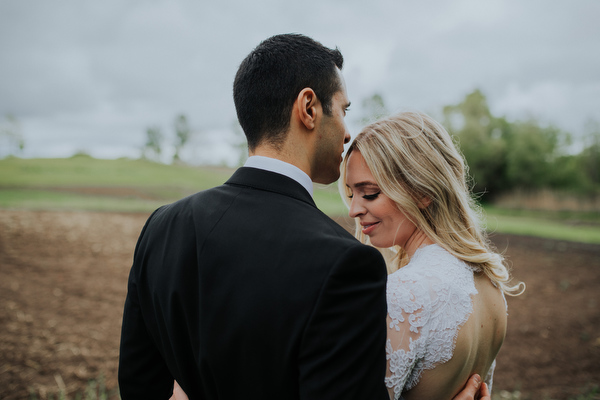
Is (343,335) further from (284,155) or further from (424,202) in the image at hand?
(424,202)

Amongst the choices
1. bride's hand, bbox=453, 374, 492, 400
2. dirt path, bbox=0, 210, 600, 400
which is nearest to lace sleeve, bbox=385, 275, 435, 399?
bride's hand, bbox=453, 374, 492, 400

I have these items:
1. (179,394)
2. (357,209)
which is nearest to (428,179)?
(357,209)

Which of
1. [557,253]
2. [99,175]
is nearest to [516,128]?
[557,253]

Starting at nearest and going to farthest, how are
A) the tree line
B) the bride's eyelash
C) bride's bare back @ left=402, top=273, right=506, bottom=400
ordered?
1. bride's bare back @ left=402, top=273, right=506, bottom=400
2. the bride's eyelash
3. the tree line

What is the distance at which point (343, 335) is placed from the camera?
4.60ft

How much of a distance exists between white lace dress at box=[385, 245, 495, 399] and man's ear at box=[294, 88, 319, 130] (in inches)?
35.9

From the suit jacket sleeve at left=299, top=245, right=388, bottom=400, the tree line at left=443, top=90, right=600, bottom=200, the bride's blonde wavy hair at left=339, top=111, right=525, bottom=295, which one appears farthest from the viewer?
the tree line at left=443, top=90, right=600, bottom=200

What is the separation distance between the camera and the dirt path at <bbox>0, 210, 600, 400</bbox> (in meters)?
6.38

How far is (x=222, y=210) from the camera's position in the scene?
169 cm

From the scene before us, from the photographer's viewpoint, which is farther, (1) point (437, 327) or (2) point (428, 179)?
(2) point (428, 179)

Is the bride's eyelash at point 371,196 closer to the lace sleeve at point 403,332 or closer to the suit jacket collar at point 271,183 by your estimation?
the lace sleeve at point 403,332

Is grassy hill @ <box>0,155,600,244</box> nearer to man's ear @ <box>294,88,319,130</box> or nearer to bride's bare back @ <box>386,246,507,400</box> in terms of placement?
bride's bare back @ <box>386,246,507,400</box>

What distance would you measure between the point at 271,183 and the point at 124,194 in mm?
A: 35718

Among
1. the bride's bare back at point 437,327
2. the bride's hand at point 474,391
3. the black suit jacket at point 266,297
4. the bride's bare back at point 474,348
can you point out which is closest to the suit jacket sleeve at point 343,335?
the black suit jacket at point 266,297
